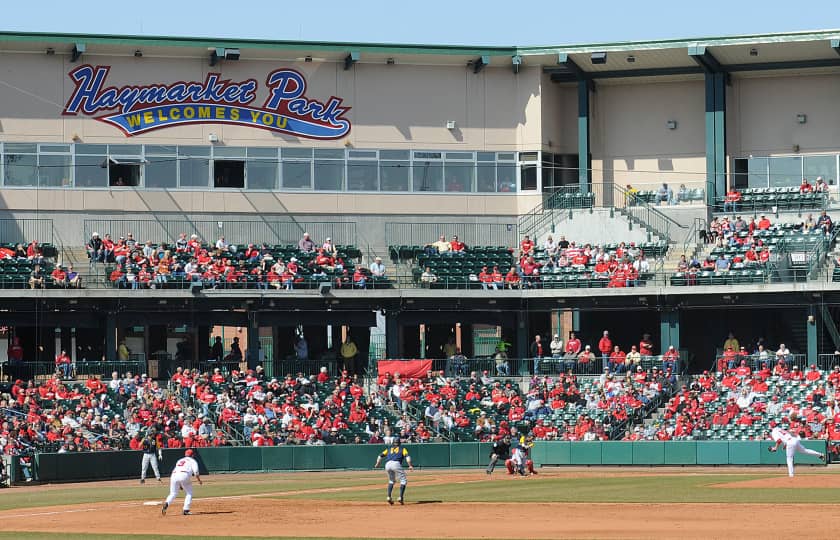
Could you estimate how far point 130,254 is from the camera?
52500 millimetres

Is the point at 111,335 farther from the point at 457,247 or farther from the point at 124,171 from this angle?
the point at 457,247

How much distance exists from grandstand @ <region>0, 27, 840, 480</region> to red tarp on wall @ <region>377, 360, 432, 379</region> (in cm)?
11

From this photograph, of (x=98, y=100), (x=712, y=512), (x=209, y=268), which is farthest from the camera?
(x=98, y=100)

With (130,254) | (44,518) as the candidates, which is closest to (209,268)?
(130,254)

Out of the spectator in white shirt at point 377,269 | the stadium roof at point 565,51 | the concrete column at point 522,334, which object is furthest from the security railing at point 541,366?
the stadium roof at point 565,51

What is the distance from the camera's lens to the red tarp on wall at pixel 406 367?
2030 inches

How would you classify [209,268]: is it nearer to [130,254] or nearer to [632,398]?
[130,254]

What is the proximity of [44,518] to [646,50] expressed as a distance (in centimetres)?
3218

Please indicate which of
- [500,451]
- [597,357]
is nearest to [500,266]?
[597,357]

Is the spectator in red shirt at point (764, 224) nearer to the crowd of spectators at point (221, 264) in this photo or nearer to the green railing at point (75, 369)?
the crowd of spectators at point (221, 264)

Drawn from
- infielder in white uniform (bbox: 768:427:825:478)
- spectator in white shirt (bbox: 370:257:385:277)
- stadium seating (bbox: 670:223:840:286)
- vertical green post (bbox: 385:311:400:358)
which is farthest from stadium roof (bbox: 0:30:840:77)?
infielder in white uniform (bbox: 768:427:825:478)

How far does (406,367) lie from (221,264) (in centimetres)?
764

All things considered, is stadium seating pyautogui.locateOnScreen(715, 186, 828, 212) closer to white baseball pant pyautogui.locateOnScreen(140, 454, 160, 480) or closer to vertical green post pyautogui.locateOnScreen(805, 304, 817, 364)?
vertical green post pyautogui.locateOnScreen(805, 304, 817, 364)

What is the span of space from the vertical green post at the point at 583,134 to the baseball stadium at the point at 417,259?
0.10m
